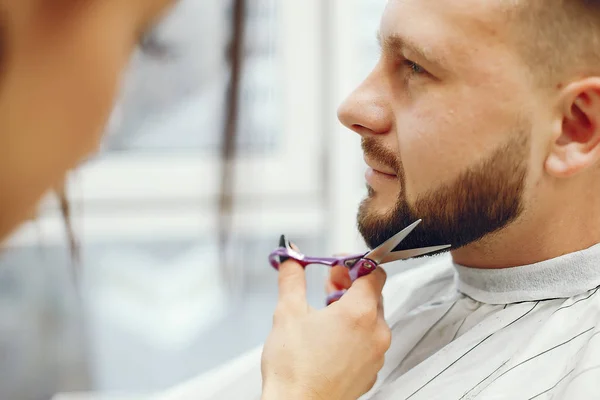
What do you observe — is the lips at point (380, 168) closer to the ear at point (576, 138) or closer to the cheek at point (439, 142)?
the cheek at point (439, 142)

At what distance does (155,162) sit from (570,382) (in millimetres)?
1465

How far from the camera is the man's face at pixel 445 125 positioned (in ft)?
3.22

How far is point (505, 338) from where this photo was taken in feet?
3.28

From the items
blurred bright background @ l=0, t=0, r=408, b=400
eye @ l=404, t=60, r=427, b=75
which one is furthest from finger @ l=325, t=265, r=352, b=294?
blurred bright background @ l=0, t=0, r=408, b=400

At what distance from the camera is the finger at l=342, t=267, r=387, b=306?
99 cm

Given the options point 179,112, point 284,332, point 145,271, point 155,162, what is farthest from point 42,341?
point 284,332

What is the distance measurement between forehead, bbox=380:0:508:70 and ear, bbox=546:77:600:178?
0.13 metres

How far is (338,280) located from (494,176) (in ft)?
1.02

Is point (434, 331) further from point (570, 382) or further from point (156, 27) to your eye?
point (156, 27)

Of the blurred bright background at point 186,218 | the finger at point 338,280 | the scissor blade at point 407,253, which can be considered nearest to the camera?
the scissor blade at point 407,253

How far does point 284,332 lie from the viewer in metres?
0.98

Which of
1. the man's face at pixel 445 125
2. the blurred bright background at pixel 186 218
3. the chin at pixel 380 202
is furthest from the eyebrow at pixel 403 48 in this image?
the blurred bright background at pixel 186 218

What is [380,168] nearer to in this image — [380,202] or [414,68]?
[380,202]

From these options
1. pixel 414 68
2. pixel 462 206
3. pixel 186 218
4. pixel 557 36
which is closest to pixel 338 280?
pixel 462 206
